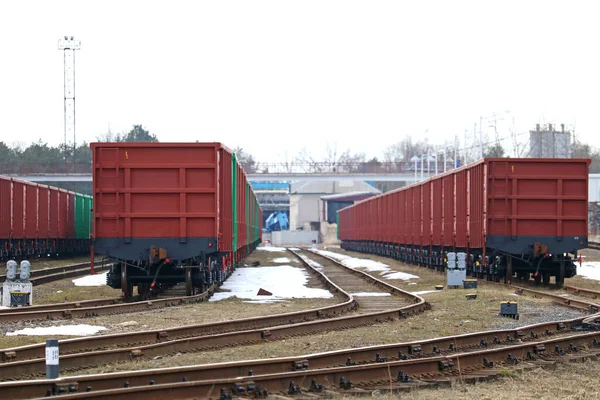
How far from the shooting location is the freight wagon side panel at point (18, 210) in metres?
34.8

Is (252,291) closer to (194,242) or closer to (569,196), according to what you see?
(194,242)

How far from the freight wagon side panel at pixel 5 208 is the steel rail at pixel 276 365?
24843mm

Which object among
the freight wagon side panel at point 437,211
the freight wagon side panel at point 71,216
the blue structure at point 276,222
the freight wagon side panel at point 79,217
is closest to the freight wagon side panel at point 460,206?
the freight wagon side panel at point 437,211

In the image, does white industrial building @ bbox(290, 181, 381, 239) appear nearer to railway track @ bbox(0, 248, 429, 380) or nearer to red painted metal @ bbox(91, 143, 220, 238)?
red painted metal @ bbox(91, 143, 220, 238)

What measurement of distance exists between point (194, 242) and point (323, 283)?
24.5 feet

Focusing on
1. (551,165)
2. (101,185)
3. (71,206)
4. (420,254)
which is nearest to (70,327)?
(101,185)

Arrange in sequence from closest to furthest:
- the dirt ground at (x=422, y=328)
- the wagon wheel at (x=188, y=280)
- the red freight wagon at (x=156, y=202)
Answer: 1. the dirt ground at (x=422, y=328)
2. the red freight wagon at (x=156, y=202)
3. the wagon wheel at (x=188, y=280)

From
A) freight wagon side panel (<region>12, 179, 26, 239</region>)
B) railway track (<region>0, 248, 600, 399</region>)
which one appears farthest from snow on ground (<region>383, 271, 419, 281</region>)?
railway track (<region>0, 248, 600, 399</region>)

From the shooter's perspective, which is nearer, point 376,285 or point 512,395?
point 512,395

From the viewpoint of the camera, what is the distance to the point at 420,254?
1452 inches

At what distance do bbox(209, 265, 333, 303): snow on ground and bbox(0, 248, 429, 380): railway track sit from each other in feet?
15.5

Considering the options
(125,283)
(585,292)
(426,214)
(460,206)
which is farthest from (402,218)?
(125,283)

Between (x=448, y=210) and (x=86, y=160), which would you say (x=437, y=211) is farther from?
(x=86, y=160)

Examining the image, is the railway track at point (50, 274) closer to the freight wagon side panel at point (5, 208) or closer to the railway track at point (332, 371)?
the freight wagon side panel at point (5, 208)
